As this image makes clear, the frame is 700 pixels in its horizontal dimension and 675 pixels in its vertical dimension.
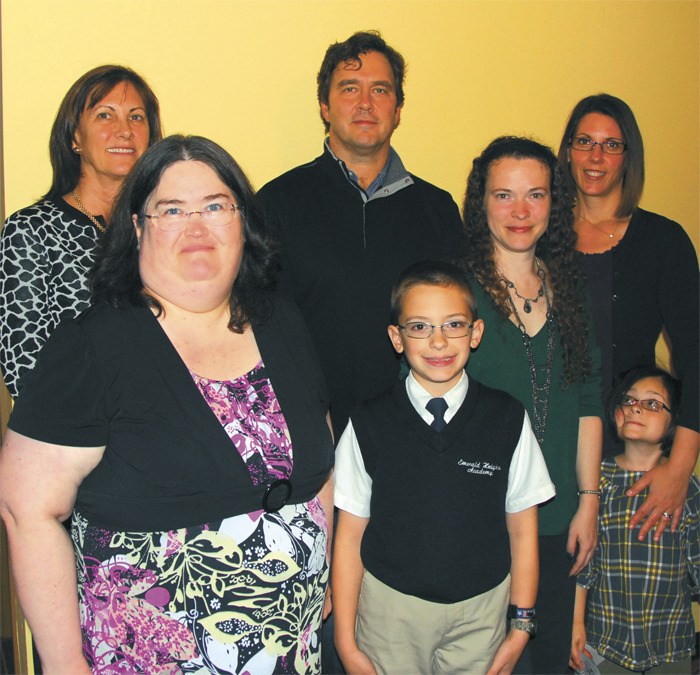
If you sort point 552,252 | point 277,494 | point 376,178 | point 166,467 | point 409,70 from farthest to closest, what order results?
point 409,70, point 376,178, point 552,252, point 277,494, point 166,467

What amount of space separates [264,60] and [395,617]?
1.89 meters

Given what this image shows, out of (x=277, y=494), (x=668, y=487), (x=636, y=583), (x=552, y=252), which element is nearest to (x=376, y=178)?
(x=552, y=252)

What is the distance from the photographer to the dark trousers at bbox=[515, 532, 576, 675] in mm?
2250

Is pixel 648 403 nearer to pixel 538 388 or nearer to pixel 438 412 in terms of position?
pixel 538 388

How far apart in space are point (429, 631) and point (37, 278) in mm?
1336

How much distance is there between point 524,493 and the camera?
204cm

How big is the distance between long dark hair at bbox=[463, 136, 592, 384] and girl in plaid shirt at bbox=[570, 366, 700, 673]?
463mm

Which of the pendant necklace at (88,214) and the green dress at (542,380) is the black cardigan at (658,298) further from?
the pendant necklace at (88,214)

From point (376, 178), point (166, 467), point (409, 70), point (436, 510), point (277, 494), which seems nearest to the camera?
point (166, 467)

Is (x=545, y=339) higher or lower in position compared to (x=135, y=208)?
lower

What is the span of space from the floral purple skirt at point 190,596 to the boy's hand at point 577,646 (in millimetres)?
1276

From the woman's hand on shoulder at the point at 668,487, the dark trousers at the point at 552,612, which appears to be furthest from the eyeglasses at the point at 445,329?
the woman's hand on shoulder at the point at 668,487

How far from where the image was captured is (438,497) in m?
1.95

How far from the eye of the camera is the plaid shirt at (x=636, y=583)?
2.60 m
